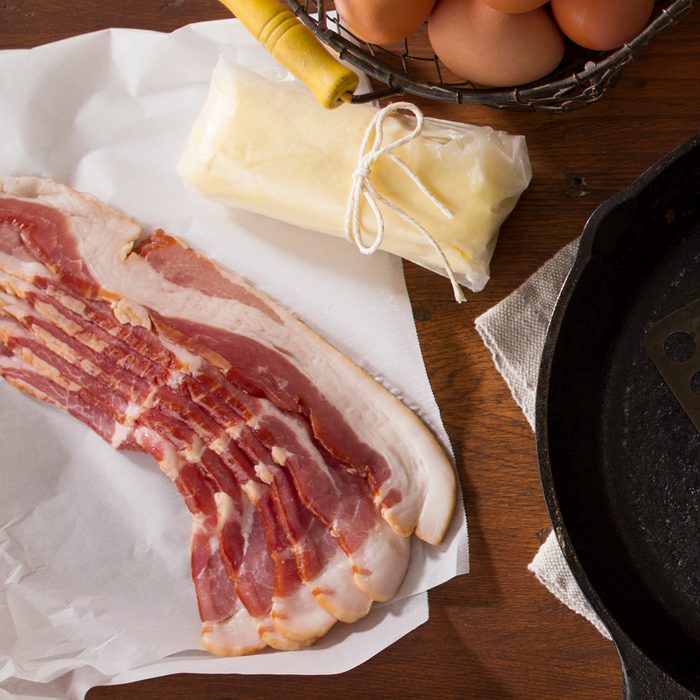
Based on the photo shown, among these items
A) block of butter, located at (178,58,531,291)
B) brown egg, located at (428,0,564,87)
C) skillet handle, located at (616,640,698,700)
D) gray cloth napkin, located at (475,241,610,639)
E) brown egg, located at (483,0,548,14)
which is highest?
brown egg, located at (483,0,548,14)

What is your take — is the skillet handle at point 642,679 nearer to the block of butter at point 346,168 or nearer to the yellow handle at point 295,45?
the block of butter at point 346,168

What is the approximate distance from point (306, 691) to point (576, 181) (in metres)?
0.74

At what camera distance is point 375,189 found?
3.50ft

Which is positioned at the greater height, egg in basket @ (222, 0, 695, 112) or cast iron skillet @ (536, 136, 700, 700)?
egg in basket @ (222, 0, 695, 112)

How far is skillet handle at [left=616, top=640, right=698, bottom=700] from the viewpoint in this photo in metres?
0.91

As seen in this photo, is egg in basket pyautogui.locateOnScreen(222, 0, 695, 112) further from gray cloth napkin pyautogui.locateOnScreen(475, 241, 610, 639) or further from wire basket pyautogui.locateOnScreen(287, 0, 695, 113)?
gray cloth napkin pyautogui.locateOnScreen(475, 241, 610, 639)

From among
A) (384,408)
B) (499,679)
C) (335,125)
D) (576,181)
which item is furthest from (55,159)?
(499,679)

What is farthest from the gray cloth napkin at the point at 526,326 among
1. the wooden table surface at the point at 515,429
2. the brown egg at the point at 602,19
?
the brown egg at the point at 602,19

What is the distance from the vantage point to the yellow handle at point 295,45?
988 mm

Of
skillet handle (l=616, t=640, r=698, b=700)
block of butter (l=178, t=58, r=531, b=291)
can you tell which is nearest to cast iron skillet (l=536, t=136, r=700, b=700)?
skillet handle (l=616, t=640, r=698, b=700)

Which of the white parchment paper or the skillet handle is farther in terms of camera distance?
the white parchment paper

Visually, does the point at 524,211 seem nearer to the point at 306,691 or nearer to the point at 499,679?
the point at 499,679

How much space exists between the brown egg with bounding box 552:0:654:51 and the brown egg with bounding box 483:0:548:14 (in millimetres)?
37

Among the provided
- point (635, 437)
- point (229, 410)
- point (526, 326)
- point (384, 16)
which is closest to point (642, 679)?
point (635, 437)
